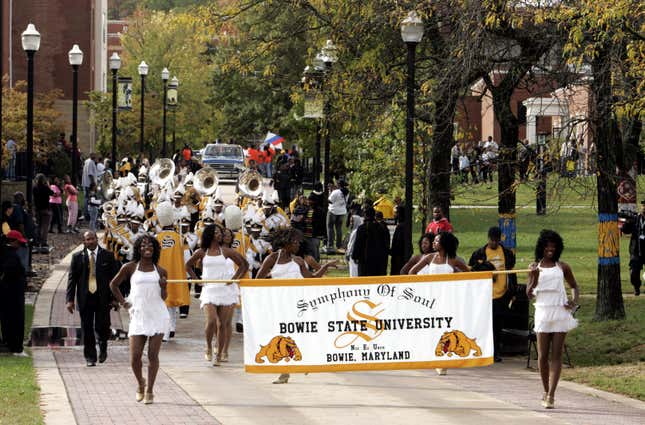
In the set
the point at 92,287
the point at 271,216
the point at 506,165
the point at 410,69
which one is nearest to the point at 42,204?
the point at 271,216

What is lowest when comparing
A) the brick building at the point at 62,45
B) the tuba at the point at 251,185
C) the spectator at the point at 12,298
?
the spectator at the point at 12,298

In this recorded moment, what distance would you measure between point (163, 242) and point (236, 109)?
190 feet

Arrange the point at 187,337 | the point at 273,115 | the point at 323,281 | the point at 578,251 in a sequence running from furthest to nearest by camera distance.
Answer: the point at 273,115 < the point at 578,251 < the point at 187,337 < the point at 323,281

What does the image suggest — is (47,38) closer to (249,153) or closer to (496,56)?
(249,153)

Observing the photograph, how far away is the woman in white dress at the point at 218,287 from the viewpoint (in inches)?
642

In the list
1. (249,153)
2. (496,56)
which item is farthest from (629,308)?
(249,153)

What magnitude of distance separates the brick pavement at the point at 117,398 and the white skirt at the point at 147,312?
707 mm

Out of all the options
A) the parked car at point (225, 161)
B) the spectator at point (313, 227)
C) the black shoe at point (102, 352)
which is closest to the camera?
the black shoe at point (102, 352)

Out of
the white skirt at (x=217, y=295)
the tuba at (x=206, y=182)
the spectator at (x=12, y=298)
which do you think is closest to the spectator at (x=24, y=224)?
the tuba at (x=206, y=182)

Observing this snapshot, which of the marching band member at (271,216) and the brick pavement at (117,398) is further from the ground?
the marching band member at (271,216)

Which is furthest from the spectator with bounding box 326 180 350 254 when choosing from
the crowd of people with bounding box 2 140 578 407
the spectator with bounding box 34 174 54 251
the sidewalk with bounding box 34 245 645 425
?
the sidewalk with bounding box 34 245 645 425

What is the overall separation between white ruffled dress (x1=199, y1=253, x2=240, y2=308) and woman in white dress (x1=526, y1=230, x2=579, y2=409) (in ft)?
13.6

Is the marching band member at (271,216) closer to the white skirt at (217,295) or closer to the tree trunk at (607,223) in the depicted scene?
the tree trunk at (607,223)

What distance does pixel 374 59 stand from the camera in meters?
24.1
